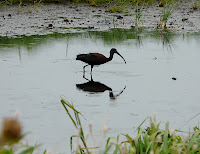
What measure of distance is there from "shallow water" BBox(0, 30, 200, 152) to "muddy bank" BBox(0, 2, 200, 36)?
1520 mm

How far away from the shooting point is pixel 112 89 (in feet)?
23.5

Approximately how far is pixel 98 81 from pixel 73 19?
8.55 m

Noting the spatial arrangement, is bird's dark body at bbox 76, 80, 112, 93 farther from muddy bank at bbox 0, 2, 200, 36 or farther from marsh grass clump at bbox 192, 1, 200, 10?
marsh grass clump at bbox 192, 1, 200, 10

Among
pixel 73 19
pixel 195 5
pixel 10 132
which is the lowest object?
pixel 73 19

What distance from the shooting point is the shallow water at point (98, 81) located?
17.6ft

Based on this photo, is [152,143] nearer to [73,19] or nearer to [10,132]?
[10,132]

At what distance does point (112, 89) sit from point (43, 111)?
1669 mm

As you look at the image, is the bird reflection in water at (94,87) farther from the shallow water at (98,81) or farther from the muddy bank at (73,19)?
the muddy bank at (73,19)

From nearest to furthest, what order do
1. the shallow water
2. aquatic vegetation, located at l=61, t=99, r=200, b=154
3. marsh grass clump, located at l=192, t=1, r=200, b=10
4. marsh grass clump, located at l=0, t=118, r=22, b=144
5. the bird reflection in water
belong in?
marsh grass clump, located at l=0, t=118, r=22, b=144 → aquatic vegetation, located at l=61, t=99, r=200, b=154 → the shallow water → the bird reflection in water → marsh grass clump, located at l=192, t=1, r=200, b=10

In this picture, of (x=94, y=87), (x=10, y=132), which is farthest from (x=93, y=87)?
(x=10, y=132)

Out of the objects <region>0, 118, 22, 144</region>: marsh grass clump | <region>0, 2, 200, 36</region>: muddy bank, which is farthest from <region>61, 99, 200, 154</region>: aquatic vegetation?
<region>0, 2, 200, 36</region>: muddy bank

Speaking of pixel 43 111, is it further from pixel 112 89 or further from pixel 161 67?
pixel 161 67

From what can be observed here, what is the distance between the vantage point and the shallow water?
5.37m

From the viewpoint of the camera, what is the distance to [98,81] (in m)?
7.73
